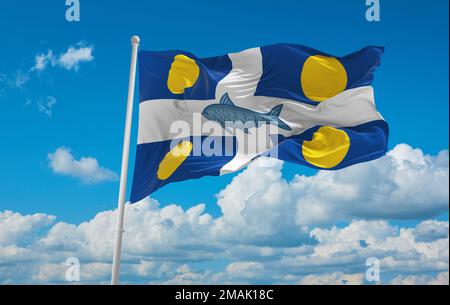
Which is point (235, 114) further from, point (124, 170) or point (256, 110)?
point (124, 170)

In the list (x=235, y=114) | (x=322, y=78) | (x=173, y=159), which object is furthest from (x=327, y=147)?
(x=173, y=159)

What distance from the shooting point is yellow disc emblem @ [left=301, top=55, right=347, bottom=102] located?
1832cm

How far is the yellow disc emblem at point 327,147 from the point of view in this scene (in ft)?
58.2

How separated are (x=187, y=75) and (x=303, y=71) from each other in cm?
356

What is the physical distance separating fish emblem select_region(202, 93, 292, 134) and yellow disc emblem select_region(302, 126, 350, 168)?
2.87 ft

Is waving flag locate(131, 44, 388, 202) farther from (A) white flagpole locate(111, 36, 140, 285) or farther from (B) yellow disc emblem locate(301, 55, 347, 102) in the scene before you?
(A) white flagpole locate(111, 36, 140, 285)

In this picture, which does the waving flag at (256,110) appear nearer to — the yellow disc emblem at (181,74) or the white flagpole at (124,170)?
the yellow disc emblem at (181,74)

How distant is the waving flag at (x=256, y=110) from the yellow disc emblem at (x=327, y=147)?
0.10ft

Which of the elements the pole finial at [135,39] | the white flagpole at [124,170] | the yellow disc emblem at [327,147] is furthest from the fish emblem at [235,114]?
the pole finial at [135,39]

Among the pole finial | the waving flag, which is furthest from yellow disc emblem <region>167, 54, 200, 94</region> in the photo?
the pole finial

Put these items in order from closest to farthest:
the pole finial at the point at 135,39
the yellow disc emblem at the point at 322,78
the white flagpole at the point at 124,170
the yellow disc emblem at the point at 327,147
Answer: the white flagpole at the point at 124,170 < the pole finial at the point at 135,39 < the yellow disc emblem at the point at 327,147 < the yellow disc emblem at the point at 322,78

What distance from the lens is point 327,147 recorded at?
58.7ft

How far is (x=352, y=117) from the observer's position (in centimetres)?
1831
